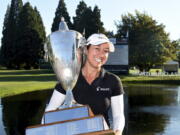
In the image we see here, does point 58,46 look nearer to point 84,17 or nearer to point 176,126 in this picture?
point 176,126

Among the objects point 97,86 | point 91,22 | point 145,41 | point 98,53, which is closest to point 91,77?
point 97,86

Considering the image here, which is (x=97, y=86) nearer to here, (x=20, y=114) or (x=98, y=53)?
(x=98, y=53)

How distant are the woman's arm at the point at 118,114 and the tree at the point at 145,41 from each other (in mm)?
42480

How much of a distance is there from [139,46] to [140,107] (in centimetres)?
2913

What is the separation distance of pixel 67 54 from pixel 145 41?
4394 centimetres

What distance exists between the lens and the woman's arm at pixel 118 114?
2576 mm

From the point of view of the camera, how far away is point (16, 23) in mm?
62344

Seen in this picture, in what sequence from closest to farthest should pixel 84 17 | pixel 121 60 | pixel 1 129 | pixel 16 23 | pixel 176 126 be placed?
pixel 1 129
pixel 176 126
pixel 121 60
pixel 84 17
pixel 16 23

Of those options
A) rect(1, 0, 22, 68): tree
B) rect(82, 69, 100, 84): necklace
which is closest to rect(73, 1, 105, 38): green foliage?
rect(1, 0, 22, 68): tree

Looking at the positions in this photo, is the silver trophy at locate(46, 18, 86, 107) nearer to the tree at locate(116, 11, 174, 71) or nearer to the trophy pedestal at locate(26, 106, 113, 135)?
the trophy pedestal at locate(26, 106, 113, 135)

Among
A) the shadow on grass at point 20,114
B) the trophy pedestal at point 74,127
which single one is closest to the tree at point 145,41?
the shadow on grass at point 20,114

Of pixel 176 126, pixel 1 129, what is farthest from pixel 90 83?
pixel 176 126

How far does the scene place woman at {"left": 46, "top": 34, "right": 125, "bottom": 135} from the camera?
8.80ft

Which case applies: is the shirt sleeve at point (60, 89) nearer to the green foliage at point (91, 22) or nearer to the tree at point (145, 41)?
the tree at point (145, 41)
